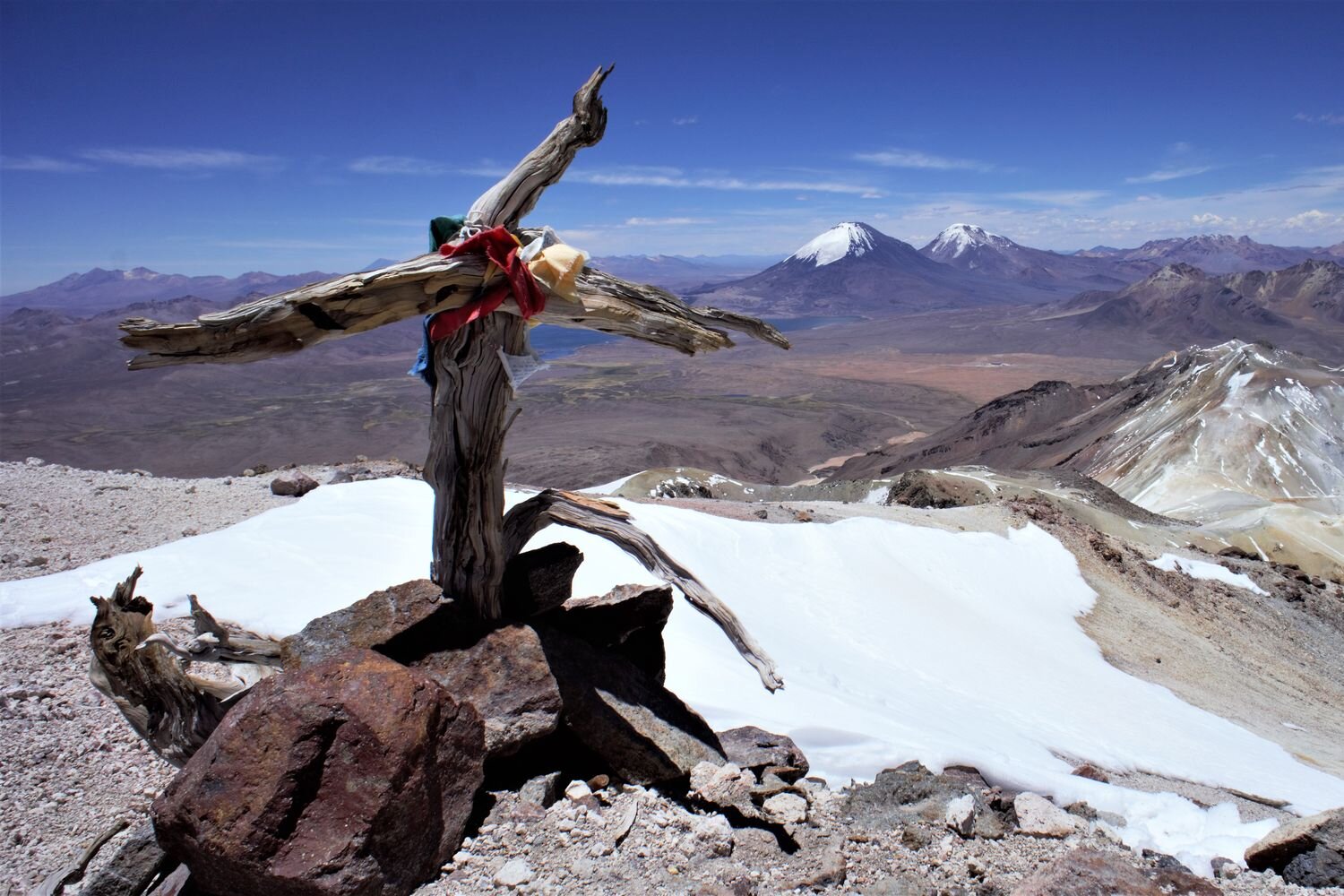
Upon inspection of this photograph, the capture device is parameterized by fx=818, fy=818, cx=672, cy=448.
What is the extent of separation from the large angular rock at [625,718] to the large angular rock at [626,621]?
157mm

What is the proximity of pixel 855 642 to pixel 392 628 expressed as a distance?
5489 millimetres

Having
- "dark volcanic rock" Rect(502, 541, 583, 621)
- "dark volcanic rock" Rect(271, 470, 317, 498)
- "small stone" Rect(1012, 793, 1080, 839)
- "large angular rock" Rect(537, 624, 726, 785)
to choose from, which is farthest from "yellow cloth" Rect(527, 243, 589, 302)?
"dark volcanic rock" Rect(271, 470, 317, 498)

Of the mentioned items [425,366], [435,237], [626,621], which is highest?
[435,237]

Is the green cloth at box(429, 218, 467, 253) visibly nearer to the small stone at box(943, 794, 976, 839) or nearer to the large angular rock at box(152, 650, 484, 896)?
the large angular rock at box(152, 650, 484, 896)

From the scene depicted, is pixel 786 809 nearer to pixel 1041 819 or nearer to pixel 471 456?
pixel 1041 819

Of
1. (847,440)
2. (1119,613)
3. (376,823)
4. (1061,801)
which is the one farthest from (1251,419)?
(376,823)

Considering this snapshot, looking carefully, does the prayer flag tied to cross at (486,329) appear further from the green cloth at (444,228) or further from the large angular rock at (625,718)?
the large angular rock at (625,718)

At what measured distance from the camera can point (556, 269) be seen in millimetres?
2842

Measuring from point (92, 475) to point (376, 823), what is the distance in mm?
9794

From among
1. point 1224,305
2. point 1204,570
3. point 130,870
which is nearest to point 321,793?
point 130,870

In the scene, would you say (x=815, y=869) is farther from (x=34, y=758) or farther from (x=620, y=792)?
(x=34, y=758)

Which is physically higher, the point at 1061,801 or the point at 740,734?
the point at 740,734

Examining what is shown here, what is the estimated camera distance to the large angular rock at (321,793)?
7.32 feet

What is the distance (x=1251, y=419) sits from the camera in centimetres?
3272
